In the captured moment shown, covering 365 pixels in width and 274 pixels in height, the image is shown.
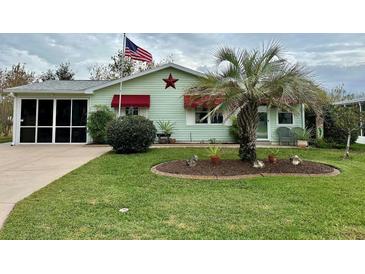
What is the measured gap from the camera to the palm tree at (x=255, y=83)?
716 centimetres

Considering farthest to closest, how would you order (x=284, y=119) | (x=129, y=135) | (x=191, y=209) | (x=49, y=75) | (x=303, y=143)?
(x=49, y=75)
(x=284, y=119)
(x=303, y=143)
(x=129, y=135)
(x=191, y=209)

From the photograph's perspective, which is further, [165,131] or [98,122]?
[165,131]

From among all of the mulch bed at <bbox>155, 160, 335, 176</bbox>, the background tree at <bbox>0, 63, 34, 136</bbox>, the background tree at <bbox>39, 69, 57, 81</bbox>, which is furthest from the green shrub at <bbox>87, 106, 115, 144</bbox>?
the background tree at <bbox>39, 69, 57, 81</bbox>

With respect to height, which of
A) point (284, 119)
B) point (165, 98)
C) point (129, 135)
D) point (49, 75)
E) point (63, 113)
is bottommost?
point (129, 135)

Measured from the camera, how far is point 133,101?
14992 mm

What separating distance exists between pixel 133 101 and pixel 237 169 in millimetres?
9393

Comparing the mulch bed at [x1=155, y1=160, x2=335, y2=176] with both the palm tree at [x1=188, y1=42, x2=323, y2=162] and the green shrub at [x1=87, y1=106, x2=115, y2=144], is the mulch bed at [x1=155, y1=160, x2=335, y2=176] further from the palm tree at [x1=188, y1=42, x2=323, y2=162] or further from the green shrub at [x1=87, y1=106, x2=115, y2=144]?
the green shrub at [x1=87, y1=106, x2=115, y2=144]

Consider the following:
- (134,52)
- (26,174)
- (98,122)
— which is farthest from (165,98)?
(26,174)

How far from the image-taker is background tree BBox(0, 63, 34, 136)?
947 inches

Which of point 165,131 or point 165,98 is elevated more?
point 165,98

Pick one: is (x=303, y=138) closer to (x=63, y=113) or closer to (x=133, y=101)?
(x=133, y=101)
